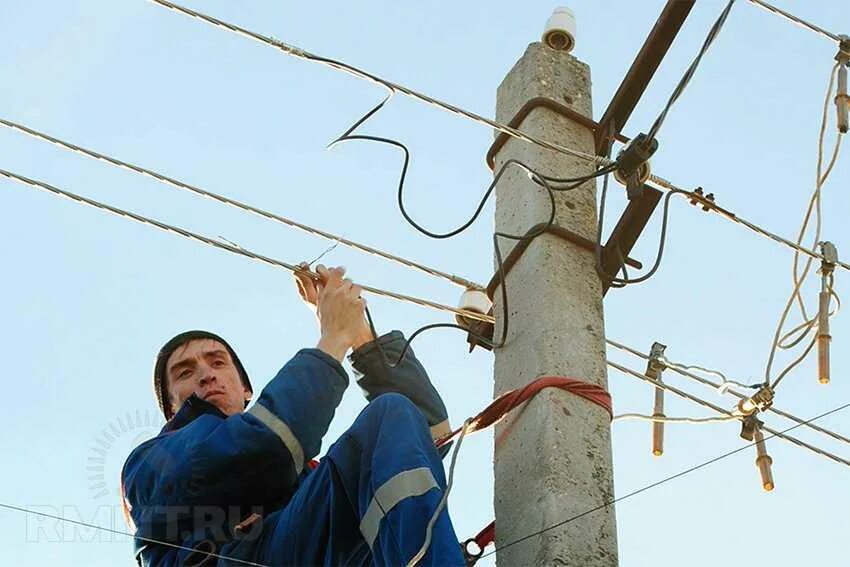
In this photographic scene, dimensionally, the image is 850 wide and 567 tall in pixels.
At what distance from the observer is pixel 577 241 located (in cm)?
470

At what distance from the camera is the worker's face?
527 centimetres

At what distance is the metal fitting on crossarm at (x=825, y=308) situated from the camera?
16.4 feet

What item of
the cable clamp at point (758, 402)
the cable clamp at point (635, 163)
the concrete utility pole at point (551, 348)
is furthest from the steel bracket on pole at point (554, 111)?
the cable clamp at point (758, 402)

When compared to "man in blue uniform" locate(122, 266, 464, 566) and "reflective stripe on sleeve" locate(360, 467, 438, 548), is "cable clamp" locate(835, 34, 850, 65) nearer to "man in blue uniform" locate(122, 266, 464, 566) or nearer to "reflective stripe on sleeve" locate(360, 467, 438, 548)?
"man in blue uniform" locate(122, 266, 464, 566)

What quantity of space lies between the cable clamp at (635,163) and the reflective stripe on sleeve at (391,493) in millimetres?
1464

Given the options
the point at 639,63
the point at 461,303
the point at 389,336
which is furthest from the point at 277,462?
the point at 639,63

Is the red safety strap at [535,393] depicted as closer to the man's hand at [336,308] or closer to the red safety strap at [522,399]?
the red safety strap at [522,399]

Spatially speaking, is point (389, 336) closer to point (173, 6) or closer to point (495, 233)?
point (495, 233)

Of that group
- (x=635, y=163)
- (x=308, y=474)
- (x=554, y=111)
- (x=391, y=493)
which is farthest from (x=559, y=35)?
(x=391, y=493)

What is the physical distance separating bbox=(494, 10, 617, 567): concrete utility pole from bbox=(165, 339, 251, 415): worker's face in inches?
41.8

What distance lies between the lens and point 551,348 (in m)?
4.36

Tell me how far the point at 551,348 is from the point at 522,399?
21cm

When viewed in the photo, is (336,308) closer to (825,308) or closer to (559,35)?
(559,35)

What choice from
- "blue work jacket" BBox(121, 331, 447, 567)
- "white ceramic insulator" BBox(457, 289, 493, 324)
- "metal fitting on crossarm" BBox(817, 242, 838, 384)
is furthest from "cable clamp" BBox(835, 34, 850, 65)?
"blue work jacket" BBox(121, 331, 447, 567)
